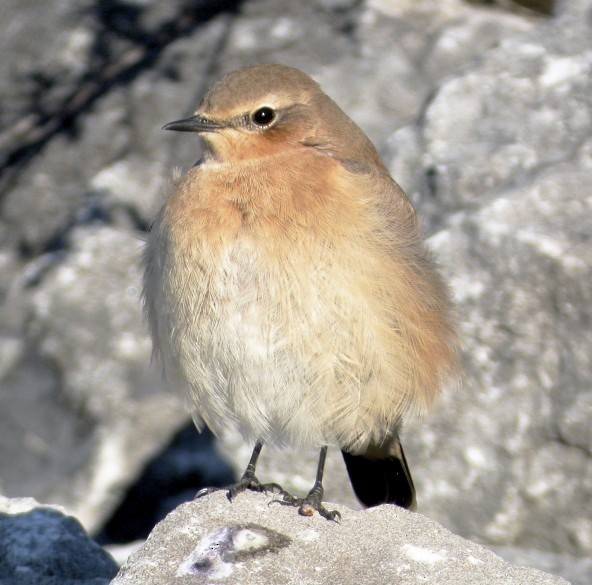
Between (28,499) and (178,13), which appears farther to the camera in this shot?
(178,13)

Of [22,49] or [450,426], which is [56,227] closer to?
[22,49]

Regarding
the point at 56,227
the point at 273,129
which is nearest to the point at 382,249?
the point at 273,129

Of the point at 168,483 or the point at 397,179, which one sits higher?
the point at 397,179

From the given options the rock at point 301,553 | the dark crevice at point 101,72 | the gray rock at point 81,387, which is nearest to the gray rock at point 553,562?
the rock at point 301,553

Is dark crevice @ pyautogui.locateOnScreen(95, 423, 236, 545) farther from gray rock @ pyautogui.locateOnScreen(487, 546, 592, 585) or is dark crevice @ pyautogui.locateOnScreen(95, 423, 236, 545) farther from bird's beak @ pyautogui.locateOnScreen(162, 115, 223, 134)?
bird's beak @ pyautogui.locateOnScreen(162, 115, 223, 134)

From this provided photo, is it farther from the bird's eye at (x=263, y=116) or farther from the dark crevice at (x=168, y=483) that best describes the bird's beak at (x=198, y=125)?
the dark crevice at (x=168, y=483)

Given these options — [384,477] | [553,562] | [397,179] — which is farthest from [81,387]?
[553,562]

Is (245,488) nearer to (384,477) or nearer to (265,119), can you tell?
(384,477)
